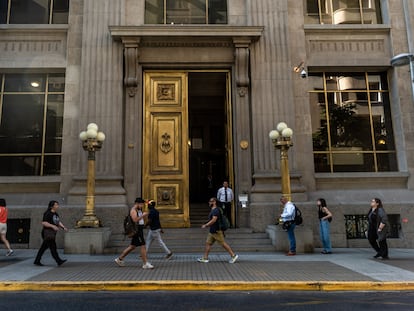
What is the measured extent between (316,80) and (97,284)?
40.1 ft

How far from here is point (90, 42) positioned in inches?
567

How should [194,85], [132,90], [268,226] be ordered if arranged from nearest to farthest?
[268,226], [132,90], [194,85]

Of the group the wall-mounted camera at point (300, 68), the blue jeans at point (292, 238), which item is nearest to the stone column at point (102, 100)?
the blue jeans at point (292, 238)

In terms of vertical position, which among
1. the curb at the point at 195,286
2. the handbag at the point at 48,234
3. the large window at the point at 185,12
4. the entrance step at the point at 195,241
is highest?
the large window at the point at 185,12

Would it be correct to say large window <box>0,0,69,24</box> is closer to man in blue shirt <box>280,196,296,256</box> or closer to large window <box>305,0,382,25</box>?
large window <box>305,0,382,25</box>

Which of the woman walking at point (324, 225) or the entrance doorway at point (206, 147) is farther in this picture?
the entrance doorway at point (206, 147)

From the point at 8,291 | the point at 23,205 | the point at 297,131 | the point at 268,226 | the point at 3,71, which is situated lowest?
the point at 8,291

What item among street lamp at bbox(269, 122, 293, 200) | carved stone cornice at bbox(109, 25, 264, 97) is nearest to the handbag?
carved stone cornice at bbox(109, 25, 264, 97)

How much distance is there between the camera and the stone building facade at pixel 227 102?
44.9ft

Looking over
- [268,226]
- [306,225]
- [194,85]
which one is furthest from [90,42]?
[306,225]

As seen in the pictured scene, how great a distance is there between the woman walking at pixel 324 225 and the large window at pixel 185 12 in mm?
8745

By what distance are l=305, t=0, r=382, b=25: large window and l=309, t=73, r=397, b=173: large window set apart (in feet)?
7.86

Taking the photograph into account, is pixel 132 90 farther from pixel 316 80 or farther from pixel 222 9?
pixel 316 80

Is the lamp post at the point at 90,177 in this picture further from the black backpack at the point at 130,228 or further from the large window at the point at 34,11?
the large window at the point at 34,11
